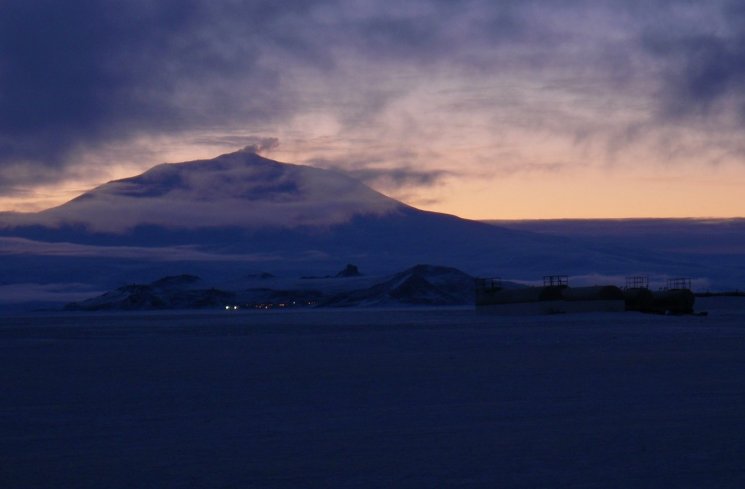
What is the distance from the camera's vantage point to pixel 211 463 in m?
8.34

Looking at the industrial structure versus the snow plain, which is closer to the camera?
the snow plain

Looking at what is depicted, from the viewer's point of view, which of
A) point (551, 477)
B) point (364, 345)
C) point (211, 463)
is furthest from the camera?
point (364, 345)

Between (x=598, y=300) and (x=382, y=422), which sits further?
(x=598, y=300)

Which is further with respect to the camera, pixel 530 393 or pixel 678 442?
pixel 530 393

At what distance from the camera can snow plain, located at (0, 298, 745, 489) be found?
25.8 ft

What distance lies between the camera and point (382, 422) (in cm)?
1054

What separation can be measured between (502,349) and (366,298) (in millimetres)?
85682

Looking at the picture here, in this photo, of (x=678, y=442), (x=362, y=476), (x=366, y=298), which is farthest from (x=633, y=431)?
(x=366, y=298)

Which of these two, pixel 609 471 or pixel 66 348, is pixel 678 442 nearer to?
pixel 609 471

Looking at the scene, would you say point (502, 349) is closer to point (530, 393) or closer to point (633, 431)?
point (530, 393)

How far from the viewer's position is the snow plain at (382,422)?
7.86 meters

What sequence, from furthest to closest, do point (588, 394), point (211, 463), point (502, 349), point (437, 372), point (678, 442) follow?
point (502, 349) → point (437, 372) → point (588, 394) → point (678, 442) → point (211, 463)

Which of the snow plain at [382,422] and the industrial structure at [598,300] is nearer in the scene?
the snow plain at [382,422]

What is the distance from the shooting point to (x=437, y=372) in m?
16.3
